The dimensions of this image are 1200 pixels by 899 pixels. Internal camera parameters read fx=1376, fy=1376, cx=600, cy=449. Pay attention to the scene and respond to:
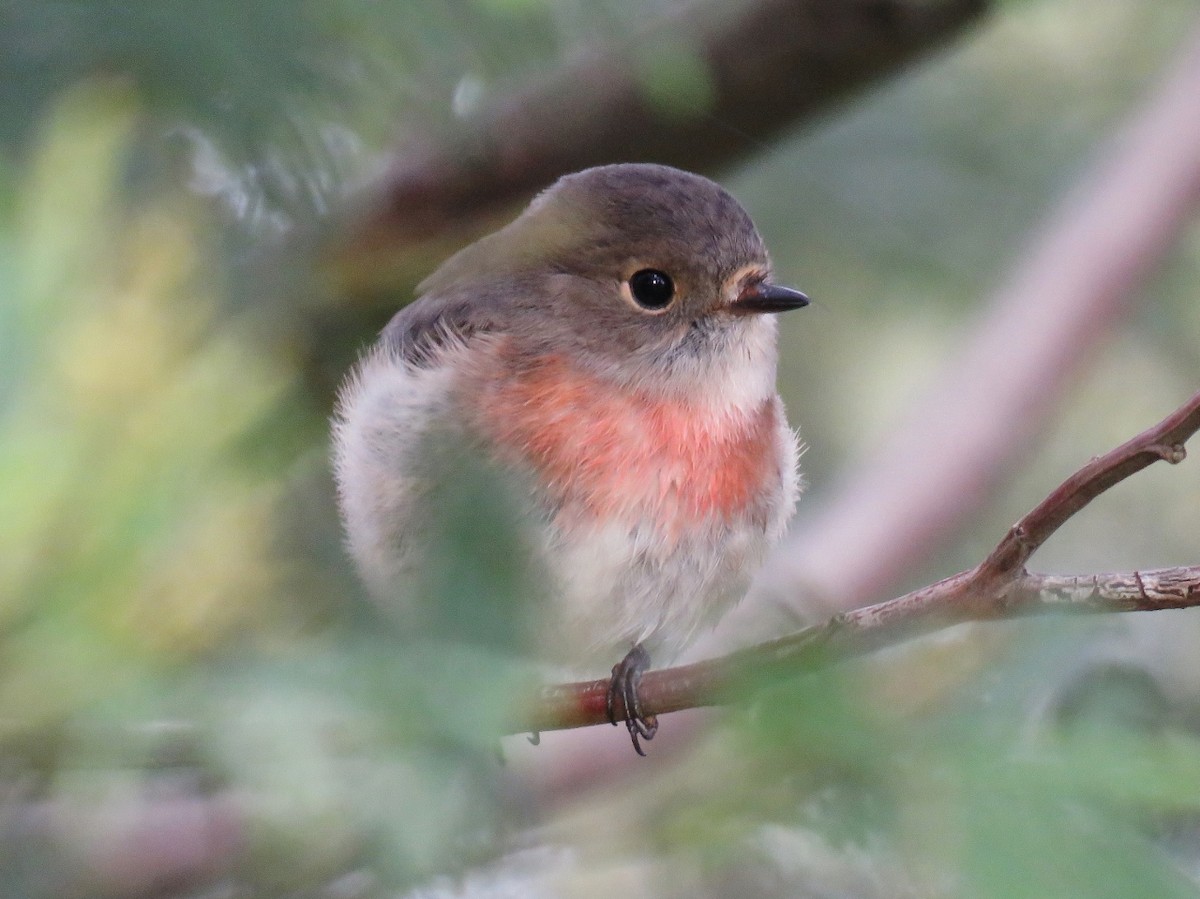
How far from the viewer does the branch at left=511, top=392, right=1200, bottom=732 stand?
758 millimetres

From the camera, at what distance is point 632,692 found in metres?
1.36

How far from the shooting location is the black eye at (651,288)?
5.89ft

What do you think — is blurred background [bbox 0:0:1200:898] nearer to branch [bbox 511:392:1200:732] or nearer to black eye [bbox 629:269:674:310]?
branch [bbox 511:392:1200:732]

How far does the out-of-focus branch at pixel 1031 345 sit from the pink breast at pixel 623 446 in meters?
0.54

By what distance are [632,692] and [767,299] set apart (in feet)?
1.86

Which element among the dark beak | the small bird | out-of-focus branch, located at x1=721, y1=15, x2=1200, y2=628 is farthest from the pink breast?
out-of-focus branch, located at x1=721, y1=15, x2=1200, y2=628

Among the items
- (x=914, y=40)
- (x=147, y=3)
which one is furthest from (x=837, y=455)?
(x=147, y=3)

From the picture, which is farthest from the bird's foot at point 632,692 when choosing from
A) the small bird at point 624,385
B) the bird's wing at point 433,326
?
the bird's wing at point 433,326

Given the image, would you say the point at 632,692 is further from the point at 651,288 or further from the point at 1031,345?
the point at 1031,345

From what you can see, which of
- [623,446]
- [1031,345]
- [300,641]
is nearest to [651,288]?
[623,446]

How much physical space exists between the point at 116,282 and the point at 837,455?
224cm

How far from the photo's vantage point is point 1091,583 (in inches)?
30.9

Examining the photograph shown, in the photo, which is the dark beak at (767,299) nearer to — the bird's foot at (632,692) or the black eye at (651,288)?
the black eye at (651,288)

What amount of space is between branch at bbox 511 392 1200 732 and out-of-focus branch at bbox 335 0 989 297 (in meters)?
0.94
